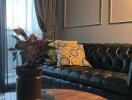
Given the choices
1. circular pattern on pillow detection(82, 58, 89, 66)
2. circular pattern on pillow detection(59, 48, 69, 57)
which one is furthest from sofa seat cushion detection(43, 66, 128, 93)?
circular pattern on pillow detection(82, 58, 89, 66)

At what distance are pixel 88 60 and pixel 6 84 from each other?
1.43m

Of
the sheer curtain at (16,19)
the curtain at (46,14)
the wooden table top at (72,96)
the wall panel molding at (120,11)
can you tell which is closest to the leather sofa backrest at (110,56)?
the wall panel molding at (120,11)

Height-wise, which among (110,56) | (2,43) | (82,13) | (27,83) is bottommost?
(27,83)

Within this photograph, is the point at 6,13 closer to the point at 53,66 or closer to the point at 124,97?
the point at 53,66

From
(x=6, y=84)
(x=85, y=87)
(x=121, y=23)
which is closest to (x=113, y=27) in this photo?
(x=121, y=23)

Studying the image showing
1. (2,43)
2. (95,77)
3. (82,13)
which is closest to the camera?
(95,77)

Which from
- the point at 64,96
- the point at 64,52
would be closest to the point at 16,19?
the point at 64,52

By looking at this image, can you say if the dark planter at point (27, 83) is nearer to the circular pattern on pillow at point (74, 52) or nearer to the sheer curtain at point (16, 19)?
the circular pattern on pillow at point (74, 52)

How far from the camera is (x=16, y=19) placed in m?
3.91

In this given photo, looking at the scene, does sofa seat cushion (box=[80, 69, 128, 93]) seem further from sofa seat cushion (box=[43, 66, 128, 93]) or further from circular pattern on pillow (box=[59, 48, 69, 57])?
circular pattern on pillow (box=[59, 48, 69, 57])

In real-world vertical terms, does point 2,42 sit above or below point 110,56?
above

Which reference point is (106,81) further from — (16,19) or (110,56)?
(16,19)

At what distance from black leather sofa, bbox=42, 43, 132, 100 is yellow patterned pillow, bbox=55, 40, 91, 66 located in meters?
0.15

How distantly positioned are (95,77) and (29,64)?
45.3 inches
